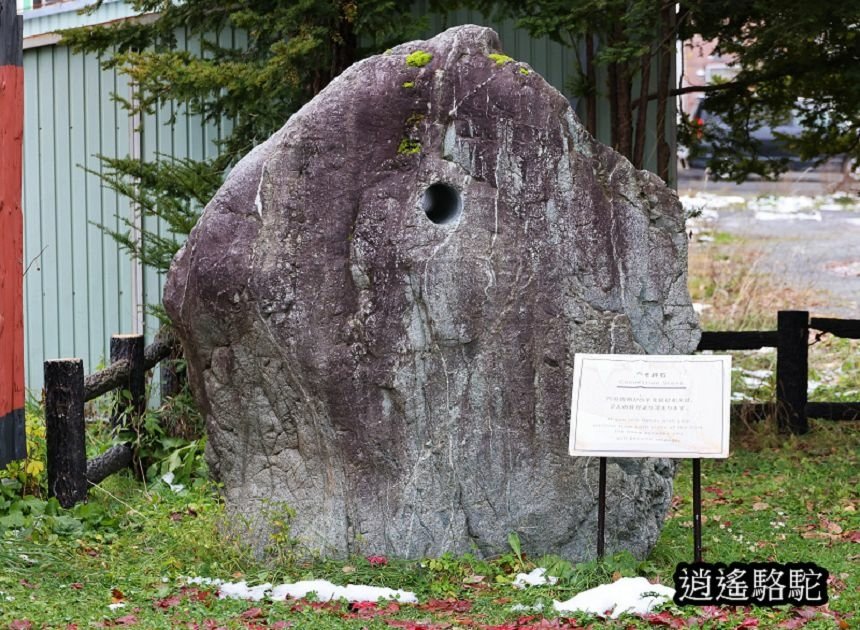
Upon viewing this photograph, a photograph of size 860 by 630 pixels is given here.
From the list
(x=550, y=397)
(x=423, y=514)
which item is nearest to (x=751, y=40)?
(x=550, y=397)

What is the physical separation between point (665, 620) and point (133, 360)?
4678mm

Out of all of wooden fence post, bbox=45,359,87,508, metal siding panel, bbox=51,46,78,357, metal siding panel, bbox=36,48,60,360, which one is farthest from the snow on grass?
metal siding panel, bbox=36,48,60,360

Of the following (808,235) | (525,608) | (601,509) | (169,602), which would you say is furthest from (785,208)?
(169,602)

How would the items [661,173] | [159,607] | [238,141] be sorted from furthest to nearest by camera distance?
1. [661,173]
2. [238,141]
3. [159,607]

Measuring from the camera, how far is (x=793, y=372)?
33.4 feet

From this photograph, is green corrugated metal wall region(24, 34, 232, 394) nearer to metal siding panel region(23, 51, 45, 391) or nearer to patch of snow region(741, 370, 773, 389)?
metal siding panel region(23, 51, 45, 391)

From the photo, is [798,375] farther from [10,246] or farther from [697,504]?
[10,246]

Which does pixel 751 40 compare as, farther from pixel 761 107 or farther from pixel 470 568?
pixel 470 568

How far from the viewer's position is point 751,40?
380 inches

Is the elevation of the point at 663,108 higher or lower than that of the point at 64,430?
higher

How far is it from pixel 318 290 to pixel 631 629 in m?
2.22

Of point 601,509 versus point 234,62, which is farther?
point 234,62

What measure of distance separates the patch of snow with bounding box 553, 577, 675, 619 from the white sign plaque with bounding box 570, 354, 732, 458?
0.61 metres

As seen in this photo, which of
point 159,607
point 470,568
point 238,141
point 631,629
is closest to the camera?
point 631,629
